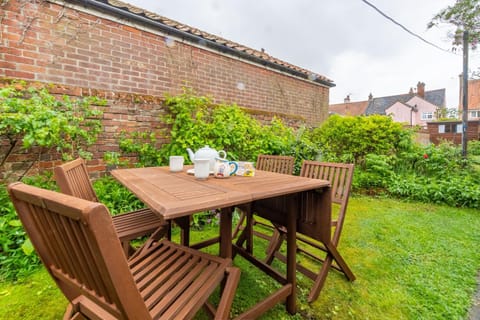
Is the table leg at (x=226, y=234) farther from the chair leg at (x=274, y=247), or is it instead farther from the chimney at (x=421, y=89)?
the chimney at (x=421, y=89)

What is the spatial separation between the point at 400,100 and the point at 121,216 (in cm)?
3044

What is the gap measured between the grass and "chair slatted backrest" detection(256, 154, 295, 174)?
97cm

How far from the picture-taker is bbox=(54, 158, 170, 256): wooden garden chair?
4.31ft

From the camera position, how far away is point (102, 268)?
2.01ft

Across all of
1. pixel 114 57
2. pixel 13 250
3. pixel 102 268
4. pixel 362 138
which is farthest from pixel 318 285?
pixel 362 138

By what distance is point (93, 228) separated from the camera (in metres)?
0.55

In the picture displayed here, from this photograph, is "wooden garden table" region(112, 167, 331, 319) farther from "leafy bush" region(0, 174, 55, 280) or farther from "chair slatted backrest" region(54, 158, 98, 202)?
"leafy bush" region(0, 174, 55, 280)

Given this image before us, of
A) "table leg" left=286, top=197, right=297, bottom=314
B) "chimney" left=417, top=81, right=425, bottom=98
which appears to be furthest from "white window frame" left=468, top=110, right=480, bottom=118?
"table leg" left=286, top=197, right=297, bottom=314

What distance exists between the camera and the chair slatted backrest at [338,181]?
185 cm

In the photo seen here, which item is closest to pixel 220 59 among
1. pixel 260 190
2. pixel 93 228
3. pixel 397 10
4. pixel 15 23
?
pixel 15 23

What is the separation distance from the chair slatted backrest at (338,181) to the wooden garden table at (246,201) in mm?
380

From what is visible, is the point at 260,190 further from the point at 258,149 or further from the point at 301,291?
the point at 258,149

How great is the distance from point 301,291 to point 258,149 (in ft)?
7.50

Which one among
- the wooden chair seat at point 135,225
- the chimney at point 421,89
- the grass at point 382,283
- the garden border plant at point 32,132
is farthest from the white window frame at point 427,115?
the wooden chair seat at point 135,225
